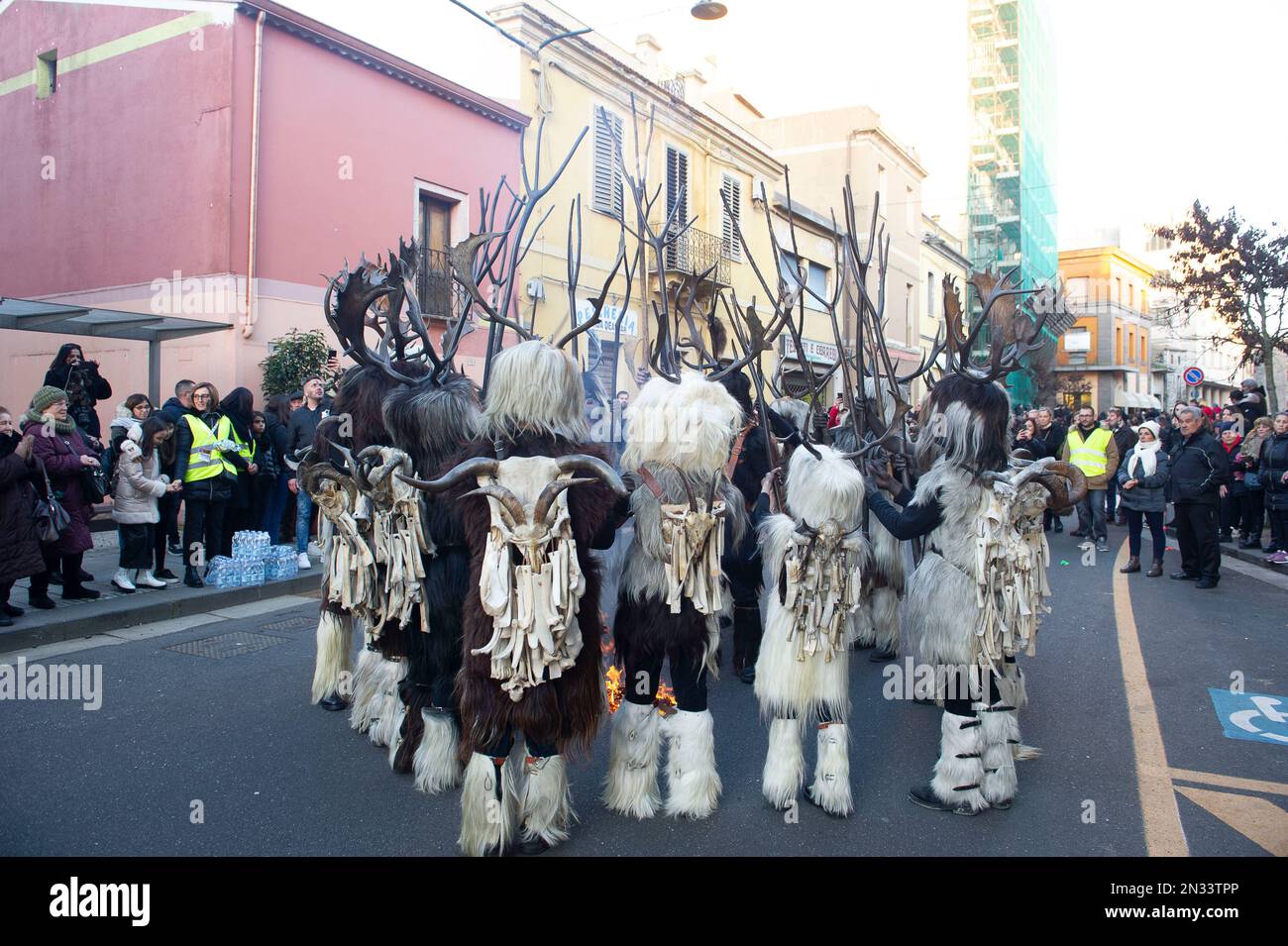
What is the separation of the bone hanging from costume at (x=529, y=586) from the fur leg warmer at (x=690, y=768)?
30.1 inches

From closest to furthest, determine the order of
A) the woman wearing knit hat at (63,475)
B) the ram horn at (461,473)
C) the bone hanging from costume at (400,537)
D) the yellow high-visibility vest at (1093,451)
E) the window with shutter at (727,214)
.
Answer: the ram horn at (461,473), the bone hanging from costume at (400,537), the woman wearing knit hat at (63,475), the yellow high-visibility vest at (1093,451), the window with shutter at (727,214)

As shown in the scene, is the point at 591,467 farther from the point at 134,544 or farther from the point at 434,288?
the point at 434,288

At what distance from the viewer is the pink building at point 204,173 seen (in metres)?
10.4

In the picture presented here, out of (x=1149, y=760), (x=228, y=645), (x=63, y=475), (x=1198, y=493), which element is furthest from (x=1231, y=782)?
(x=63, y=475)

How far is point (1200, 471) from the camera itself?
8328 mm

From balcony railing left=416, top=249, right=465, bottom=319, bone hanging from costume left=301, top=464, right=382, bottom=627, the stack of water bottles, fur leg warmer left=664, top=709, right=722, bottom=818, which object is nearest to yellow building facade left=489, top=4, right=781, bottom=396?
balcony railing left=416, top=249, right=465, bottom=319

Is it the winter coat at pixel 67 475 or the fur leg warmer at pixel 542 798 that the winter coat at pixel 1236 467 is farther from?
the winter coat at pixel 67 475

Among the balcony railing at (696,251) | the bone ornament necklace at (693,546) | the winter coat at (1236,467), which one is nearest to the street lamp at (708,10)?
the balcony railing at (696,251)

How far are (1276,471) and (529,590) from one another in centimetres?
960

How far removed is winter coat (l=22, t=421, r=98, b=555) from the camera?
6.34m

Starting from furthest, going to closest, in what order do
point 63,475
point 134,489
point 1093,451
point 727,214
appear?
point 727,214 → point 1093,451 → point 134,489 → point 63,475

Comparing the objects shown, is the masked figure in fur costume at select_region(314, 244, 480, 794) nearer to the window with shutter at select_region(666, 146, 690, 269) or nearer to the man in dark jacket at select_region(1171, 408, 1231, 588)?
the man in dark jacket at select_region(1171, 408, 1231, 588)

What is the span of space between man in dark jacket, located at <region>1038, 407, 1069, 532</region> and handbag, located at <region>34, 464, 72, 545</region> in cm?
1099

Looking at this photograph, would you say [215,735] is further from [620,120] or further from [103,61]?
[620,120]
